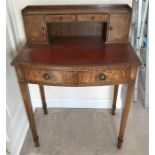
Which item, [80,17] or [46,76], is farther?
[80,17]

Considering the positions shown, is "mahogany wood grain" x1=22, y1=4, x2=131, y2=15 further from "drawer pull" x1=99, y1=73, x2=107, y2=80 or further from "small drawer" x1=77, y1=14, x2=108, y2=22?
"drawer pull" x1=99, y1=73, x2=107, y2=80

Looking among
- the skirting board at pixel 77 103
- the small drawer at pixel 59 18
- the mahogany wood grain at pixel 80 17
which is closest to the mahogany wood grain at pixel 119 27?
the mahogany wood grain at pixel 80 17

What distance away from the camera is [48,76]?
1226 millimetres

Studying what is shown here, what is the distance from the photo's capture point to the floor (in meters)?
1.57

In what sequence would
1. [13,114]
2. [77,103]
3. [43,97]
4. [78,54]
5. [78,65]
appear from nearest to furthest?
[78,65] < [78,54] < [13,114] < [43,97] < [77,103]

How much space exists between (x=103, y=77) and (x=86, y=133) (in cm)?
70

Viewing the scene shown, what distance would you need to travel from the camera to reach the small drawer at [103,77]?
119 centimetres

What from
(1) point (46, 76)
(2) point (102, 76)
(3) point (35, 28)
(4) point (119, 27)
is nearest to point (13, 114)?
(1) point (46, 76)

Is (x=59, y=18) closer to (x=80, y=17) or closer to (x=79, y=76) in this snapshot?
(x=80, y=17)

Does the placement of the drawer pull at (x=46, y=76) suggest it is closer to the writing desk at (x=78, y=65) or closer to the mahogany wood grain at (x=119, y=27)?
the writing desk at (x=78, y=65)

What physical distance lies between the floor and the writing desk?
1.36 feet

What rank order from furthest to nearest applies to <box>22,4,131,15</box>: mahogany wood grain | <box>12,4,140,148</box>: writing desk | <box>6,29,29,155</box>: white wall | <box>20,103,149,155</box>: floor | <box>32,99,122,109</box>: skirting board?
<box>32,99,122,109</box>: skirting board → <box>20,103,149,155</box>: floor → <box>6,29,29,155</box>: white wall → <box>22,4,131,15</box>: mahogany wood grain → <box>12,4,140,148</box>: writing desk

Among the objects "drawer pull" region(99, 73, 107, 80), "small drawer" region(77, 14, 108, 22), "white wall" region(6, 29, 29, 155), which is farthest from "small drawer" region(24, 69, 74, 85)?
"small drawer" region(77, 14, 108, 22)
